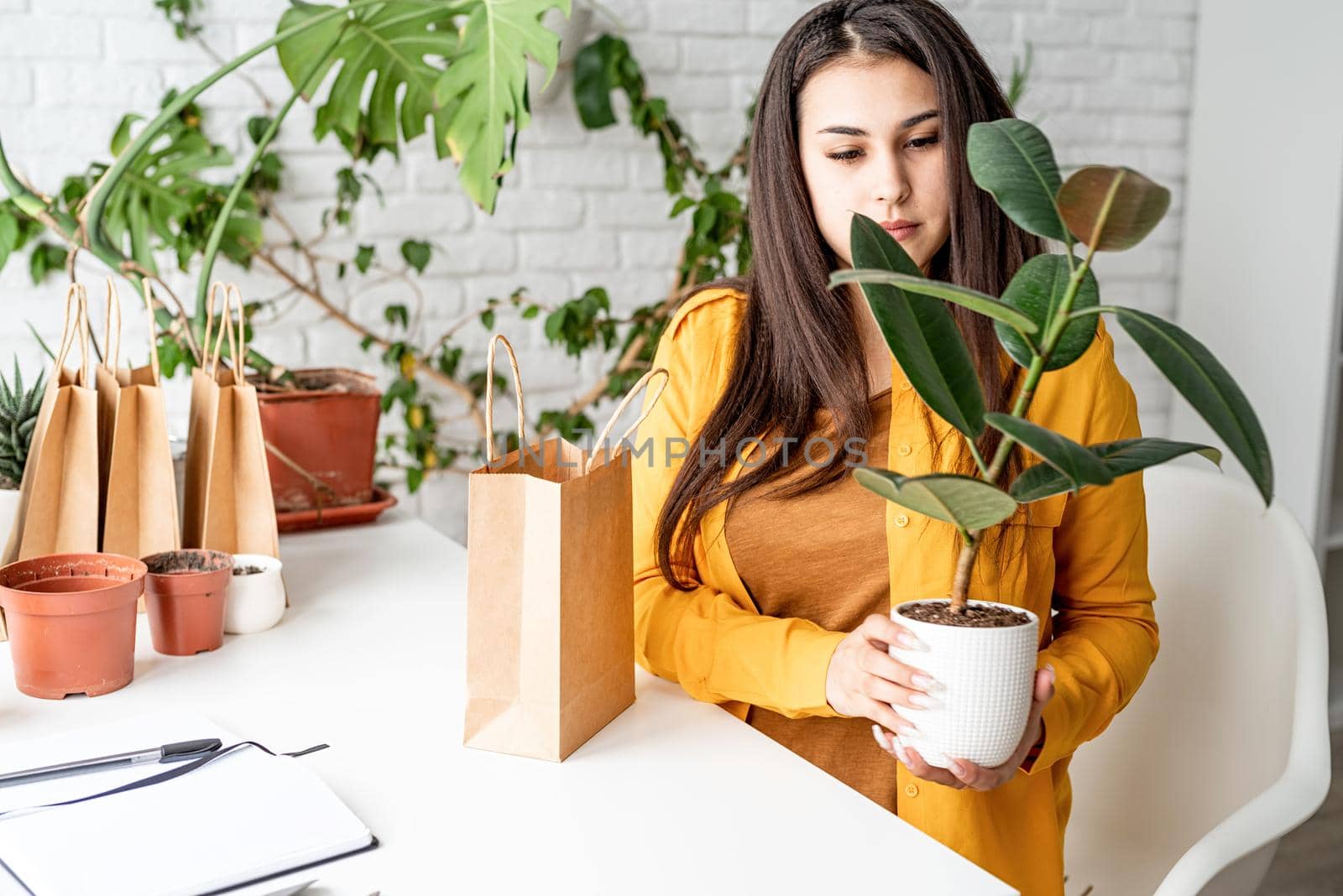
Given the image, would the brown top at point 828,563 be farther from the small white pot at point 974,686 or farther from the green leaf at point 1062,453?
the green leaf at point 1062,453

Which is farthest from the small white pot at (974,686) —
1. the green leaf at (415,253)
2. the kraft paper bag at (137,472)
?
the green leaf at (415,253)

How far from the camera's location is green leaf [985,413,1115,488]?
2.00 feet

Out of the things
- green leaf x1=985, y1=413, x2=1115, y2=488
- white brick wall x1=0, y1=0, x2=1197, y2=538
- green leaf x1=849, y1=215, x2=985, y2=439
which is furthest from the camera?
white brick wall x1=0, y1=0, x2=1197, y2=538

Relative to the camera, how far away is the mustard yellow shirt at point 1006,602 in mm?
1026

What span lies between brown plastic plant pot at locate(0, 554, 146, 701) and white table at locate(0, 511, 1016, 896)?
17 millimetres

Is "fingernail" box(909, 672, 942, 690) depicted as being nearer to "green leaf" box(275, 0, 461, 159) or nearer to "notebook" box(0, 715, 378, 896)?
"notebook" box(0, 715, 378, 896)

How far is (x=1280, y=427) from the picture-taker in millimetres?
2559

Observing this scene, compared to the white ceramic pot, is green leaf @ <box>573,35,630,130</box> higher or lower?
higher

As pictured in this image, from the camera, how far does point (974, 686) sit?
0.76 metres

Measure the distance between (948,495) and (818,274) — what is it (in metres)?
0.52

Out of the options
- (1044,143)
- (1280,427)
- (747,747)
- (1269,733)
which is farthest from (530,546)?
(1280,427)

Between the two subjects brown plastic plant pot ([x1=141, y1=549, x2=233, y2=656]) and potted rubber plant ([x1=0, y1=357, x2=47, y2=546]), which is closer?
brown plastic plant pot ([x1=141, y1=549, x2=233, y2=656])

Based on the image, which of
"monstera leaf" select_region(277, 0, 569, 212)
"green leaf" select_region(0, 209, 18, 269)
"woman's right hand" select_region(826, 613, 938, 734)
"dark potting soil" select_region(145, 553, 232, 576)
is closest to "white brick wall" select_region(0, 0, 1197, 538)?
"green leaf" select_region(0, 209, 18, 269)

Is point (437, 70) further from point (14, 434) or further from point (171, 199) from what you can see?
point (14, 434)
